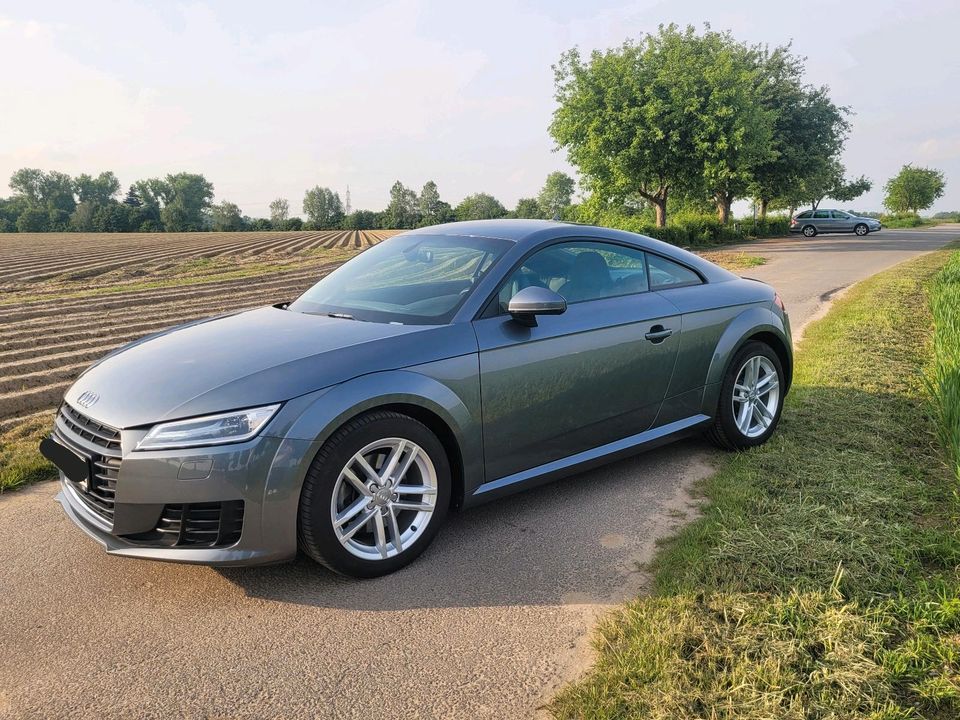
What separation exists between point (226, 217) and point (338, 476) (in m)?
124

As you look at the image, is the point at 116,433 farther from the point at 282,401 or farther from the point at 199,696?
the point at 199,696

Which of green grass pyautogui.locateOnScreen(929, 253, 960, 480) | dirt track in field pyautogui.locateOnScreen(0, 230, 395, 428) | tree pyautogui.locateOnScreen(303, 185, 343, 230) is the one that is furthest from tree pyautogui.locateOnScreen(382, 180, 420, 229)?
green grass pyautogui.locateOnScreen(929, 253, 960, 480)

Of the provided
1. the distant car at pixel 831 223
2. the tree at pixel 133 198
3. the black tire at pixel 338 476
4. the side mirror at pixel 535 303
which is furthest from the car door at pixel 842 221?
the tree at pixel 133 198

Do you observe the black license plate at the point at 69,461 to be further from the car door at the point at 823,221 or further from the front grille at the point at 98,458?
the car door at the point at 823,221

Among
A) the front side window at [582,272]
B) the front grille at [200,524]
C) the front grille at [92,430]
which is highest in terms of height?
the front side window at [582,272]

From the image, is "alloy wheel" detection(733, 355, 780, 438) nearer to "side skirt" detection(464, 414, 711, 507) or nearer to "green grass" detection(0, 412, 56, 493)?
"side skirt" detection(464, 414, 711, 507)

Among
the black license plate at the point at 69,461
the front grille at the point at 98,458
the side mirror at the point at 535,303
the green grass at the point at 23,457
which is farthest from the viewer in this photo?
the green grass at the point at 23,457

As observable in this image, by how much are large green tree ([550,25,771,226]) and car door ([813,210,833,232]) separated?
11.9 metres

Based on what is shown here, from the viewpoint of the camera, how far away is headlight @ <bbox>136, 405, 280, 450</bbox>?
2.88 m

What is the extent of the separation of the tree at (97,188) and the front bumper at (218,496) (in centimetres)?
13861

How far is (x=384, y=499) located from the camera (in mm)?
3238

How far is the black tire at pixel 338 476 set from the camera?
3002mm

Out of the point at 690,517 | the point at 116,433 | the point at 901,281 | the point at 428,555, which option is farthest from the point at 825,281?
→ the point at 116,433

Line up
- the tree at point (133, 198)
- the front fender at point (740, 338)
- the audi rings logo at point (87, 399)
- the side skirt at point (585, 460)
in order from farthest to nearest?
the tree at point (133, 198), the front fender at point (740, 338), the side skirt at point (585, 460), the audi rings logo at point (87, 399)
